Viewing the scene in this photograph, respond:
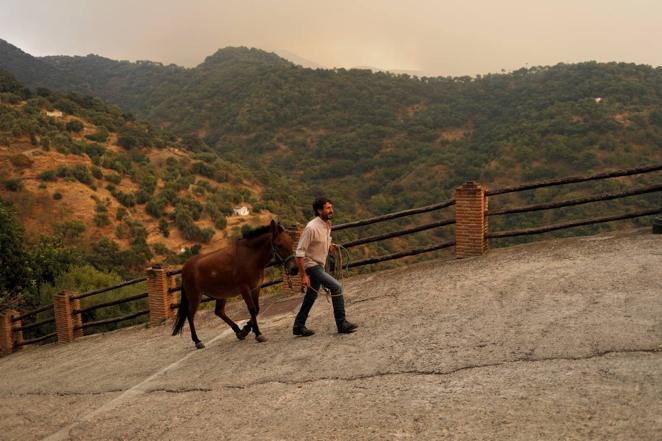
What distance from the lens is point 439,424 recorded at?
4102 mm

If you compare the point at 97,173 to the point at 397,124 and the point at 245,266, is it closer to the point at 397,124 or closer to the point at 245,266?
the point at 245,266

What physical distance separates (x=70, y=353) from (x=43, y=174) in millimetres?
35062

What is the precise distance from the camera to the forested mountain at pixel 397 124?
58.5 meters

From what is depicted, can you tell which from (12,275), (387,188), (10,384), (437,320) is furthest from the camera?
(387,188)

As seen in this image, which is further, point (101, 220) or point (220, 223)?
point (220, 223)

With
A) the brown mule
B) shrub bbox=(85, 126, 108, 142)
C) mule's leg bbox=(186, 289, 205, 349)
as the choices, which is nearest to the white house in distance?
shrub bbox=(85, 126, 108, 142)

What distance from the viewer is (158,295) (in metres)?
11.5

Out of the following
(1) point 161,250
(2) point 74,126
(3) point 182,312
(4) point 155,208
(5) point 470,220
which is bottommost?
(1) point 161,250

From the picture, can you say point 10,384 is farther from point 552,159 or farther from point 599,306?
point 552,159

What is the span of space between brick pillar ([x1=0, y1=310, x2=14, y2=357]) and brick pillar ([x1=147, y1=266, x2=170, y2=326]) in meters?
5.41

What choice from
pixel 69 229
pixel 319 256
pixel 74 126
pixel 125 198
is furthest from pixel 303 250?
pixel 74 126

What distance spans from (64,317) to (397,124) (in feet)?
261

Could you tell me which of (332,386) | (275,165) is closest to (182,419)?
(332,386)

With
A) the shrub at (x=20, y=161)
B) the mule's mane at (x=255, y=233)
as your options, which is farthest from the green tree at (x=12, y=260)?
the shrub at (x=20, y=161)
